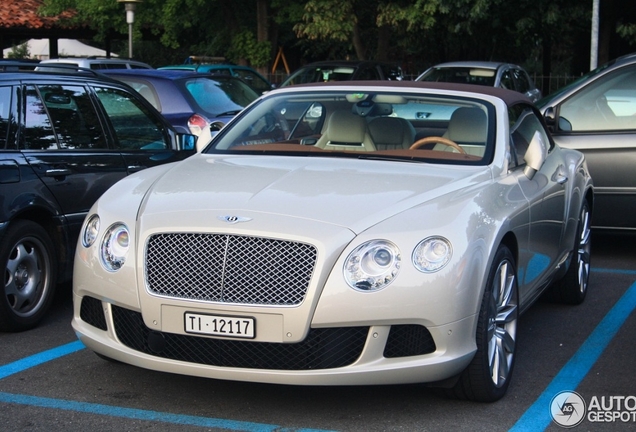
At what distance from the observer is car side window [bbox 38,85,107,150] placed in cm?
688

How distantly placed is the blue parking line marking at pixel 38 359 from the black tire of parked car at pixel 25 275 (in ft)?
1.51

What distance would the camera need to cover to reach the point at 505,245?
5.25 m

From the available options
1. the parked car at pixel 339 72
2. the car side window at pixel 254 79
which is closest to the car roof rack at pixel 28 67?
A: the parked car at pixel 339 72

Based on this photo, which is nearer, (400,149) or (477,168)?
(477,168)

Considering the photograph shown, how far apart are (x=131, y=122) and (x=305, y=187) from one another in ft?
9.86

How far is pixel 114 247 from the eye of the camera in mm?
4930

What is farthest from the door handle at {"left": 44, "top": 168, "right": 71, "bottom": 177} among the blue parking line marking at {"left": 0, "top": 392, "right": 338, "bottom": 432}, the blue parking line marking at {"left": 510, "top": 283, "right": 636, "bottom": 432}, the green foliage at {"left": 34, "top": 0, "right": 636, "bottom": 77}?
the green foliage at {"left": 34, "top": 0, "right": 636, "bottom": 77}

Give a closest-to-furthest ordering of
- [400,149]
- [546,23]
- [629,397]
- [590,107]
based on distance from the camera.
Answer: [629,397], [400,149], [590,107], [546,23]

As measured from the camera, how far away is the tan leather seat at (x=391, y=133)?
611cm

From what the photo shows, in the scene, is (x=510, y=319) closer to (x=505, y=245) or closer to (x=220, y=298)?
(x=505, y=245)

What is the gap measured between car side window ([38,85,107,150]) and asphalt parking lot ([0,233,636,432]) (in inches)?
57.4

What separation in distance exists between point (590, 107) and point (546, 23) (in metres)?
15.3

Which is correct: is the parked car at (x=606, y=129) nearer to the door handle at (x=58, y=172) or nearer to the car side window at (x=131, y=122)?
the car side window at (x=131, y=122)

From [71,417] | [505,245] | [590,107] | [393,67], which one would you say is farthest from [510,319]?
[393,67]
